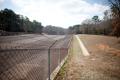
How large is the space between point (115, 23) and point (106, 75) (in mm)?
31818

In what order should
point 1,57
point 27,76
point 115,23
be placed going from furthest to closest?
point 115,23 < point 27,76 < point 1,57

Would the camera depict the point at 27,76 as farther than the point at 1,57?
Yes

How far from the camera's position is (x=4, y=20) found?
78.8 m

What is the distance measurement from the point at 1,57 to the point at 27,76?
17.1 ft

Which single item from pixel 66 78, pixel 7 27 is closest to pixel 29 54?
pixel 66 78

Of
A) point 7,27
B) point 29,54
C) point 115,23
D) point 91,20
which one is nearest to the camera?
point 29,54

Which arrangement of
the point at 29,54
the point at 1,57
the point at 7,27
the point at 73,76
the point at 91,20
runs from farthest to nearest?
the point at 91,20, the point at 7,27, the point at 73,76, the point at 29,54, the point at 1,57

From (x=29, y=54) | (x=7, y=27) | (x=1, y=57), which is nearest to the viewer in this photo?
(x=1, y=57)

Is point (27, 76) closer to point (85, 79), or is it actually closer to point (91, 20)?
point (85, 79)

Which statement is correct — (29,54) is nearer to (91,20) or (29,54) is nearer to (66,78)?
(66,78)

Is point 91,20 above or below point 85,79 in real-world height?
above

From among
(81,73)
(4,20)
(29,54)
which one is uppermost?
(4,20)

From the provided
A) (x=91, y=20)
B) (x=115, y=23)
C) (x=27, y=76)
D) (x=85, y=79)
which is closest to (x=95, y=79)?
(x=85, y=79)

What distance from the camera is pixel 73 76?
899 centimetres
